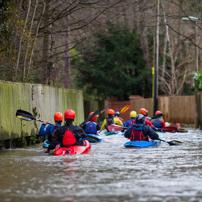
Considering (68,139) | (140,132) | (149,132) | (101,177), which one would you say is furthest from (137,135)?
(101,177)

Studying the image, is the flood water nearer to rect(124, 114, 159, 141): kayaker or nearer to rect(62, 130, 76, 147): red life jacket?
rect(62, 130, 76, 147): red life jacket

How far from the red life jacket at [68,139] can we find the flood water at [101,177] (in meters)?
0.54

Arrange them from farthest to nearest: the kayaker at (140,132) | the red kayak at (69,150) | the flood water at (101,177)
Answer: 1. the kayaker at (140,132)
2. the red kayak at (69,150)
3. the flood water at (101,177)

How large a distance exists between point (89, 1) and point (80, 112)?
916 cm

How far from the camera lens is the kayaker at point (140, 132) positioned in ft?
53.6

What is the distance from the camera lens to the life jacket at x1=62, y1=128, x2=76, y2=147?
13.8m

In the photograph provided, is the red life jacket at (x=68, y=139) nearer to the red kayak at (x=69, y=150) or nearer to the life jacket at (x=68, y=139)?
the life jacket at (x=68, y=139)

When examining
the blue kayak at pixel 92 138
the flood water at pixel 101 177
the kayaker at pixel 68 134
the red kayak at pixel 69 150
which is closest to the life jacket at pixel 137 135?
the flood water at pixel 101 177

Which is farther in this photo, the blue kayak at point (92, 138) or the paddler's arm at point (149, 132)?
the blue kayak at point (92, 138)

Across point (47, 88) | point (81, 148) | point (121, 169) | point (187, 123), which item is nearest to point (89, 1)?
point (47, 88)

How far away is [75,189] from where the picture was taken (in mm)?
7988

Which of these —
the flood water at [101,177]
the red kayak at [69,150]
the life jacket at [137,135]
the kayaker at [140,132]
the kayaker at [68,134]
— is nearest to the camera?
the flood water at [101,177]

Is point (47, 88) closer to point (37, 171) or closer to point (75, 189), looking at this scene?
point (37, 171)

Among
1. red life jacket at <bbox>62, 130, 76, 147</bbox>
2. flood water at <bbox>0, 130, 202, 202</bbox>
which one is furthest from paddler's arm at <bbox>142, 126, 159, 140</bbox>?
red life jacket at <bbox>62, 130, 76, 147</bbox>
